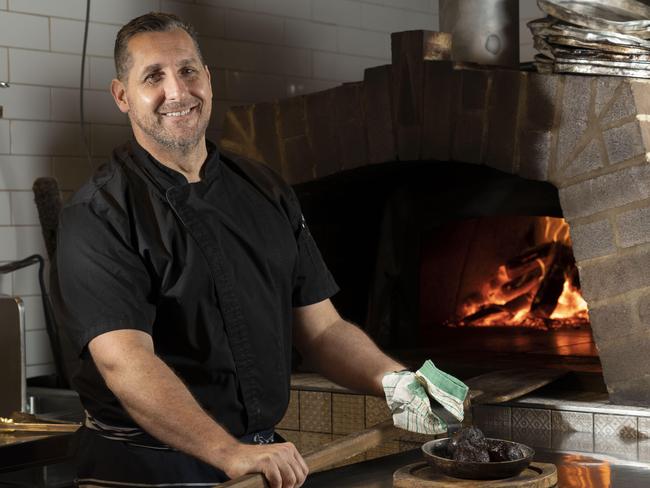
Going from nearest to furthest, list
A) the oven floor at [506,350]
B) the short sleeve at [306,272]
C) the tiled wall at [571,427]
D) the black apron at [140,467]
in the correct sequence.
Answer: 1. the black apron at [140,467]
2. the short sleeve at [306,272]
3. the tiled wall at [571,427]
4. the oven floor at [506,350]

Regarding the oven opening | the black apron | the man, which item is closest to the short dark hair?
the man

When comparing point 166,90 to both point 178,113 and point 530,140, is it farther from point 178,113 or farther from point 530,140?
point 530,140

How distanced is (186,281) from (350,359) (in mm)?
440

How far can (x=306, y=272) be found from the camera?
100 inches

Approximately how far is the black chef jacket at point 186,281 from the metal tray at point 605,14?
4.41 feet

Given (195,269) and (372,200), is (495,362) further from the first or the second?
(195,269)

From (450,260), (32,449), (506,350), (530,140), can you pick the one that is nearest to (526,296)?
(450,260)

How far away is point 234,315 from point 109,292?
27cm

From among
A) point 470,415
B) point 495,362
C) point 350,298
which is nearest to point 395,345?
point 350,298

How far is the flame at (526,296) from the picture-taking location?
185 inches

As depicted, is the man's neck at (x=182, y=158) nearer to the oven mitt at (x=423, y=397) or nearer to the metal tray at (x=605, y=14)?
the oven mitt at (x=423, y=397)

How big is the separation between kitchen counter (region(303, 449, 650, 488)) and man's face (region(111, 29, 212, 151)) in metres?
0.71

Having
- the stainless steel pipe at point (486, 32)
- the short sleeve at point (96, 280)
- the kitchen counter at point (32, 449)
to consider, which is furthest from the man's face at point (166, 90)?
the stainless steel pipe at point (486, 32)

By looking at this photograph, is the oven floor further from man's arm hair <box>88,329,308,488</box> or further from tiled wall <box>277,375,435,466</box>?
man's arm hair <box>88,329,308,488</box>
